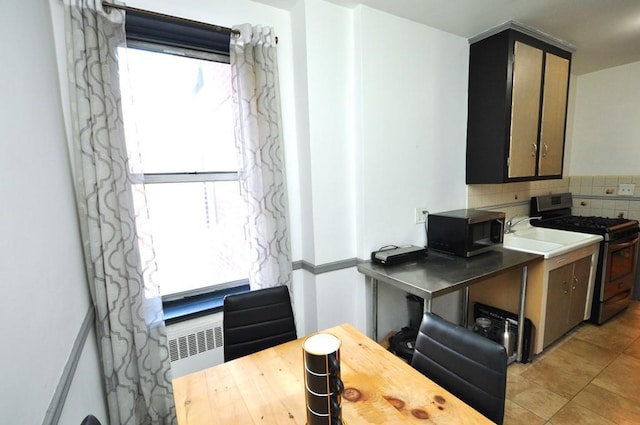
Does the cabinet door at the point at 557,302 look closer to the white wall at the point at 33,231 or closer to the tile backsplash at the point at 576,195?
the tile backsplash at the point at 576,195

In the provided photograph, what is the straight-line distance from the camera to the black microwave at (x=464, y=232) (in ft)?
6.91

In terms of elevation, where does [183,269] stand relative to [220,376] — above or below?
above

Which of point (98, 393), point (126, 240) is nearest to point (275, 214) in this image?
point (126, 240)

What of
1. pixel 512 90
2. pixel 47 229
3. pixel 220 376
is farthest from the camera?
pixel 512 90

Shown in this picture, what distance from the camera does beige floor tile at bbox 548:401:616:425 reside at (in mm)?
1728

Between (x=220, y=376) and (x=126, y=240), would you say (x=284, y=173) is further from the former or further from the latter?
(x=220, y=376)

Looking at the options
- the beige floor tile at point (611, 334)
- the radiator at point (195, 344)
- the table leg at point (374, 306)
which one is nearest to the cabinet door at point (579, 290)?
the beige floor tile at point (611, 334)

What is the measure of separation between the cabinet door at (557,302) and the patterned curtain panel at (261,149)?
6.72ft

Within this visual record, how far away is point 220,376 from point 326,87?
5.52 feet

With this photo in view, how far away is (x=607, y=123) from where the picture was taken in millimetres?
3242

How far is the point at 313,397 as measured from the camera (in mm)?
797

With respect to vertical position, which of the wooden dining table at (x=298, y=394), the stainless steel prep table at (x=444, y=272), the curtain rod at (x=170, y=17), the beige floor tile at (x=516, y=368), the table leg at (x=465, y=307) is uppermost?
the curtain rod at (x=170, y=17)

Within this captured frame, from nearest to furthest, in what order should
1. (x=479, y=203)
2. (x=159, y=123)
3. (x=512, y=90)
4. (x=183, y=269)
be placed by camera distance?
1. (x=159, y=123)
2. (x=183, y=269)
3. (x=512, y=90)
4. (x=479, y=203)

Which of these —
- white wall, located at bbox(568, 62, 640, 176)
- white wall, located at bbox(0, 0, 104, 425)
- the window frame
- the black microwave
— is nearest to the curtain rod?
the window frame
